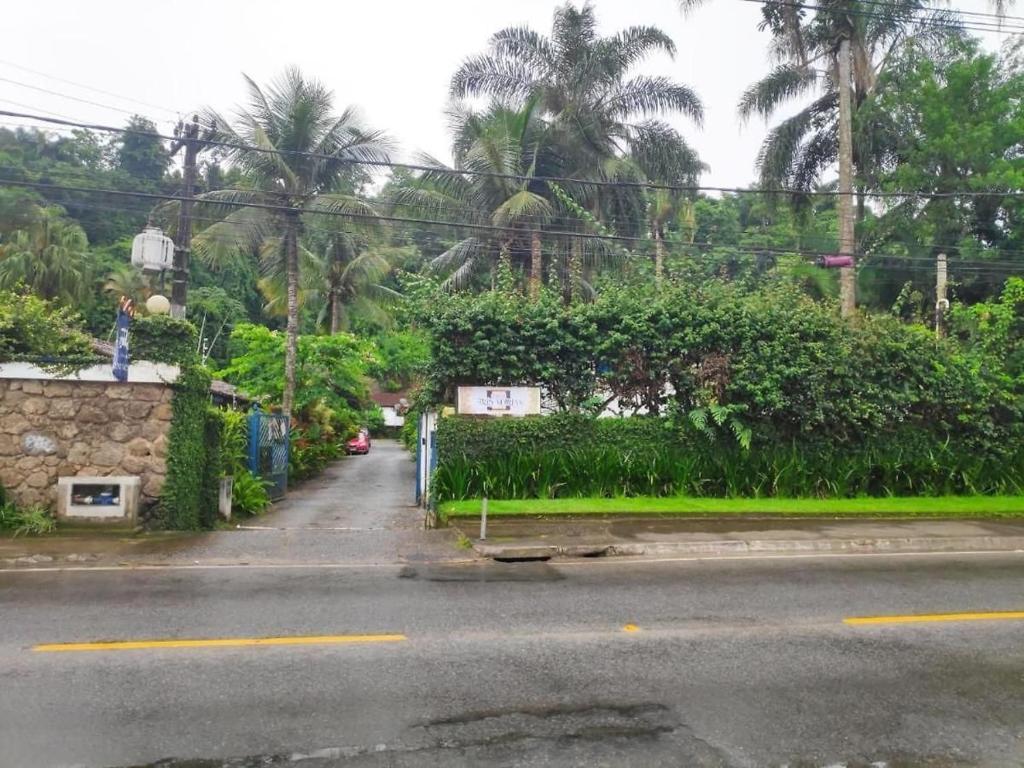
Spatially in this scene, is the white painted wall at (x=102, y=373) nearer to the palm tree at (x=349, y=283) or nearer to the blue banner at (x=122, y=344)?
the blue banner at (x=122, y=344)

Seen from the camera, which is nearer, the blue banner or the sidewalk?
the blue banner

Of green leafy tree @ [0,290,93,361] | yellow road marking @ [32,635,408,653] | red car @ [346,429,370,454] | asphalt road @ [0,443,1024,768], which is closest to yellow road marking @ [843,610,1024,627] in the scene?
asphalt road @ [0,443,1024,768]

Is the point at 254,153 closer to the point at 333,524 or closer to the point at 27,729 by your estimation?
the point at 333,524

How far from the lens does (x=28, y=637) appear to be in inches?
246

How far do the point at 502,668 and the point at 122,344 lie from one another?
26.8 feet

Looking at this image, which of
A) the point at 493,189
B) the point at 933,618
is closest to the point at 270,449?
the point at 493,189

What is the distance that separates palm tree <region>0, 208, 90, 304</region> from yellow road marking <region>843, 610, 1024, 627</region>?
32070mm

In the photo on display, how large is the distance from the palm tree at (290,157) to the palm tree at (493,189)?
2.99m

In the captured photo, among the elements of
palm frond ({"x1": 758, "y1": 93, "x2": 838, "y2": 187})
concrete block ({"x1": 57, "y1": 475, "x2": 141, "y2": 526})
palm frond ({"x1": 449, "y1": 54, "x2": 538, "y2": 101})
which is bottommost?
concrete block ({"x1": 57, "y1": 475, "x2": 141, "y2": 526})

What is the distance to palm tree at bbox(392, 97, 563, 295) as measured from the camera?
979 inches

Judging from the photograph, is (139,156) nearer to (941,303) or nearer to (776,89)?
(776,89)

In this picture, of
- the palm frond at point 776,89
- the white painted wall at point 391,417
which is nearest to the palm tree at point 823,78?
the palm frond at point 776,89

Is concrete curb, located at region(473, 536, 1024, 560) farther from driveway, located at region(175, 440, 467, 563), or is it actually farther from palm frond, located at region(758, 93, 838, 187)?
palm frond, located at region(758, 93, 838, 187)

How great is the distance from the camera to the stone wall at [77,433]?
37.6 ft
